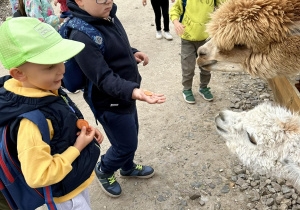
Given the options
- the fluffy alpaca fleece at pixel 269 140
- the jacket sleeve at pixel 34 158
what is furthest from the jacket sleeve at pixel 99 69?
the fluffy alpaca fleece at pixel 269 140

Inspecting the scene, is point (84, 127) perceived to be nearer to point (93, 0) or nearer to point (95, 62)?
point (95, 62)

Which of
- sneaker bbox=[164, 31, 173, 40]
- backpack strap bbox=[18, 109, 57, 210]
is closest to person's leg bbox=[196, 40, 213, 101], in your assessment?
sneaker bbox=[164, 31, 173, 40]

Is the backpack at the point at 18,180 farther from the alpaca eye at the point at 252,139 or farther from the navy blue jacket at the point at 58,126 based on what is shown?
the alpaca eye at the point at 252,139

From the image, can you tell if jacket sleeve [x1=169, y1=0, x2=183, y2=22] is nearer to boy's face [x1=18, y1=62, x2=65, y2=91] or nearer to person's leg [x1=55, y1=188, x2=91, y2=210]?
boy's face [x1=18, y1=62, x2=65, y2=91]

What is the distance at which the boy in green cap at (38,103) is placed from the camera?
42.1 inches

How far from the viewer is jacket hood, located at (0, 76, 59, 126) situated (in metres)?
1.11

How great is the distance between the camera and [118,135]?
1.86 meters

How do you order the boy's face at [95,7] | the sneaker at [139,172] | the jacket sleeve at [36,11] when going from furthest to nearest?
the jacket sleeve at [36,11]
the sneaker at [139,172]
the boy's face at [95,7]

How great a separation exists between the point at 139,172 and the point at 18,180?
4.39 feet

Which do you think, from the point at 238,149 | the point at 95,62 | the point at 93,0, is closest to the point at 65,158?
the point at 95,62

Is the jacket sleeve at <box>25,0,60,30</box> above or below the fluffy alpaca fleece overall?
above

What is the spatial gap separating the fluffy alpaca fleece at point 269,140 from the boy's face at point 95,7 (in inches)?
40.7

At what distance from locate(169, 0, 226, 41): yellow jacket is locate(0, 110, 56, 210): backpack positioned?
2.06 metres

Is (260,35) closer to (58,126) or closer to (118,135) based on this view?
(118,135)
